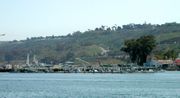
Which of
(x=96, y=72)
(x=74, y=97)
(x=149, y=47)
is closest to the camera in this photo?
(x=74, y=97)

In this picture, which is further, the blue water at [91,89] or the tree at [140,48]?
the tree at [140,48]

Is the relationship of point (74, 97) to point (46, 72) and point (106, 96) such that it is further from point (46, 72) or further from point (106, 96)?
point (46, 72)

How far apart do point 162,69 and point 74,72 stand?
94.3 feet

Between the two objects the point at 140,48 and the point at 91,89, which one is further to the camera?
the point at 140,48

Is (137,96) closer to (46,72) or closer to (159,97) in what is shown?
(159,97)

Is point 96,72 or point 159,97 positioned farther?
point 96,72

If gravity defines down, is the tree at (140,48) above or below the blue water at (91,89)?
above

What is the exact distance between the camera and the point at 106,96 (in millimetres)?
69500

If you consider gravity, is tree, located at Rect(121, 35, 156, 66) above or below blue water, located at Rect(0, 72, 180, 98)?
above

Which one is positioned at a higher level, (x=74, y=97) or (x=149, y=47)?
(x=149, y=47)

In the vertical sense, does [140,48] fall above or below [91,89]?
above

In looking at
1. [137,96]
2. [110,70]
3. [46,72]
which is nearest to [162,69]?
[110,70]

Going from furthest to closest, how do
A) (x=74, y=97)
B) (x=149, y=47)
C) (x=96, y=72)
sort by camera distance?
(x=96, y=72)
(x=149, y=47)
(x=74, y=97)

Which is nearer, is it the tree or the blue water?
the blue water
